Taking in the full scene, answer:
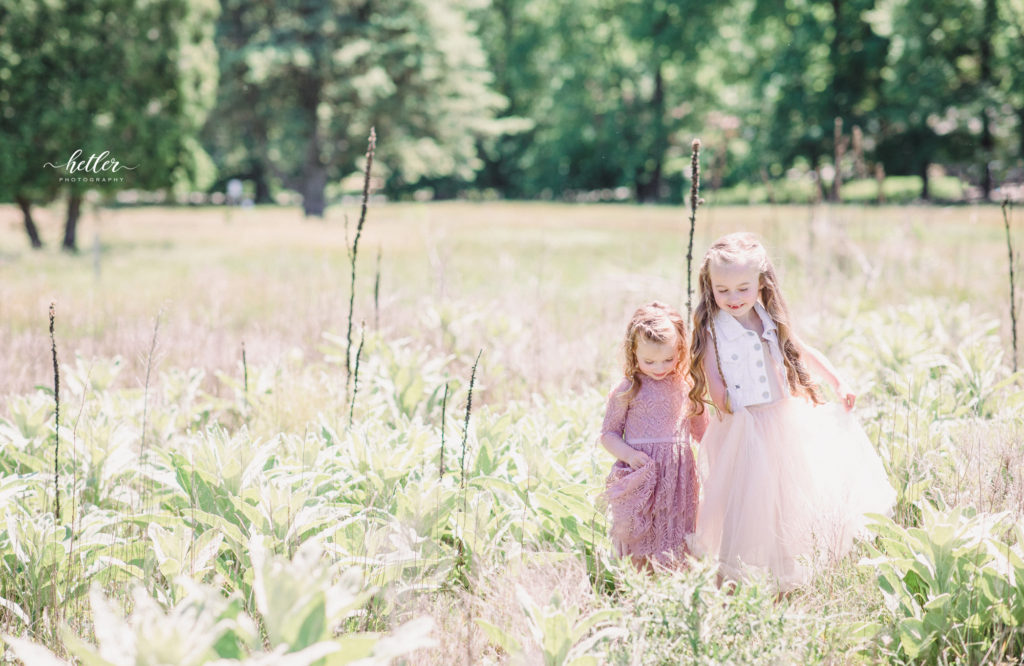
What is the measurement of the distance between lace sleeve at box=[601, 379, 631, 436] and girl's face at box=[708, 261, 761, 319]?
41cm

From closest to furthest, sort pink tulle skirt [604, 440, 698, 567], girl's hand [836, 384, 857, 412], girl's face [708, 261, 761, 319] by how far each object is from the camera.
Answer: pink tulle skirt [604, 440, 698, 567] → girl's face [708, 261, 761, 319] → girl's hand [836, 384, 857, 412]

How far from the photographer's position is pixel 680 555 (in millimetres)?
2633

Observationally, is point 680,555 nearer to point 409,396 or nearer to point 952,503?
point 952,503

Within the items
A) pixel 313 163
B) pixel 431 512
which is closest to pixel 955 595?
pixel 431 512

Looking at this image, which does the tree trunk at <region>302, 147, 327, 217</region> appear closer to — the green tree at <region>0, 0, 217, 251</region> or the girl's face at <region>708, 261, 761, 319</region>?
the green tree at <region>0, 0, 217, 251</region>

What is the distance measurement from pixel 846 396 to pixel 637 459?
795 mm

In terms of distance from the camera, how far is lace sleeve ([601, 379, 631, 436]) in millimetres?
2662

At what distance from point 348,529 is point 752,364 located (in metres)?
1.39

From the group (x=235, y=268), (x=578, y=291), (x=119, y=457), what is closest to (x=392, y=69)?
(x=235, y=268)

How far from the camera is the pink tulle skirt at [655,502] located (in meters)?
2.55

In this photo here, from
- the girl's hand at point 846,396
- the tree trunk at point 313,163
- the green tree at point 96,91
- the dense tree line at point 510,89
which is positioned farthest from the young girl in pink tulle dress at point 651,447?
the tree trunk at point 313,163

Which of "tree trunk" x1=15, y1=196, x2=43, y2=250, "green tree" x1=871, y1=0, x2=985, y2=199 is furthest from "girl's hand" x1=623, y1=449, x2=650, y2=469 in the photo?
"green tree" x1=871, y1=0, x2=985, y2=199

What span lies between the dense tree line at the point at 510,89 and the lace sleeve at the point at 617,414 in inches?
122

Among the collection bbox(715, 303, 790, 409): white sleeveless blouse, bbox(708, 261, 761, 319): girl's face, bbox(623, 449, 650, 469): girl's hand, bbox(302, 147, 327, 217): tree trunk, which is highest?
bbox(302, 147, 327, 217): tree trunk
